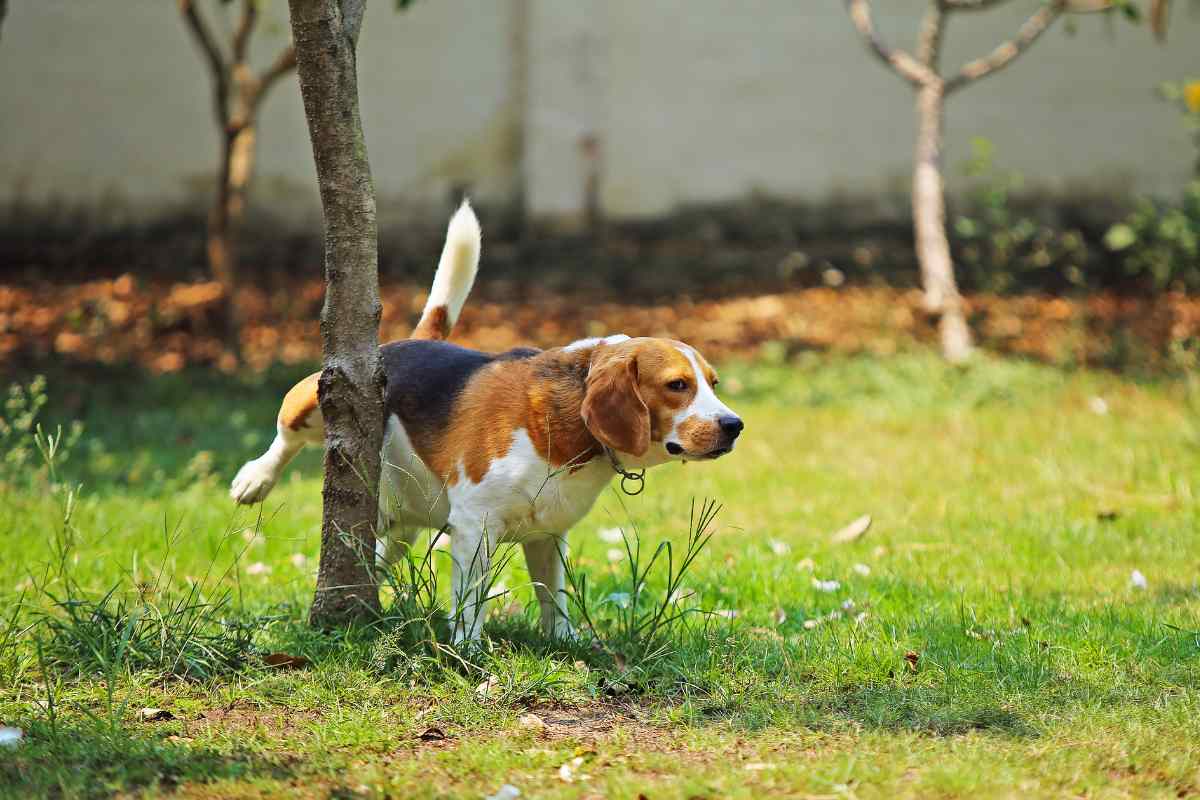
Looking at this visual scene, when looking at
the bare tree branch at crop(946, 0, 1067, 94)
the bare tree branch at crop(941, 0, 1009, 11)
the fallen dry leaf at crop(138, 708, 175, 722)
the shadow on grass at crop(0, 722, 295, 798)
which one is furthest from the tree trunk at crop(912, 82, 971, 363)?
the shadow on grass at crop(0, 722, 295, 798)

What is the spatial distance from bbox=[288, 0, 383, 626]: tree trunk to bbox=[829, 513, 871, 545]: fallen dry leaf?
6.73 ft

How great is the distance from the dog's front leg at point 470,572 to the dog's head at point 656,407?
414 mm

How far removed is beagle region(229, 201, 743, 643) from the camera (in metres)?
3.30

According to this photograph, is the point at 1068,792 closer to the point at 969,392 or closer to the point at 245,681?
the point at 245,681

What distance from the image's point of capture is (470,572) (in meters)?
3.38

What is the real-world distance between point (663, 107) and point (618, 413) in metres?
8.91

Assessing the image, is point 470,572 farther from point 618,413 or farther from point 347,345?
point 347,345

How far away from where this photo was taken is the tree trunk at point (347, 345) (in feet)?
11.2

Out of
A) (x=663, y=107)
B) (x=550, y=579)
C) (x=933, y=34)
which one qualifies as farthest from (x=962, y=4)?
(x=550, y=579)

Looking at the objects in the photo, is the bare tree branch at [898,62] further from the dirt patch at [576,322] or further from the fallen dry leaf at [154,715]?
the fallen dry leaf at [154,715]

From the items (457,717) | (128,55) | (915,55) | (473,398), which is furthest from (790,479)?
(128,55)

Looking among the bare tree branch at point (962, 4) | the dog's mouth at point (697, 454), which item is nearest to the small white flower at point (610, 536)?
the dog's mouth at point (697, 454)

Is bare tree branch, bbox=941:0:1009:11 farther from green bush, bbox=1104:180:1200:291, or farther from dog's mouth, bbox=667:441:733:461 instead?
dog's mouth, bbox=667:441:733:461

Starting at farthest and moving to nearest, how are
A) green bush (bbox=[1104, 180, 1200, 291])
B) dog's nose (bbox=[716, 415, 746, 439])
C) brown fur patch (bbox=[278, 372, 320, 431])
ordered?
1. green bush (bbox=[1104, 180, 1200, 291])
2. brown fur patch (bbox=[278, 372, 320, 431])
3. dog's nose (bbox=[716, 415, 746, 439])
